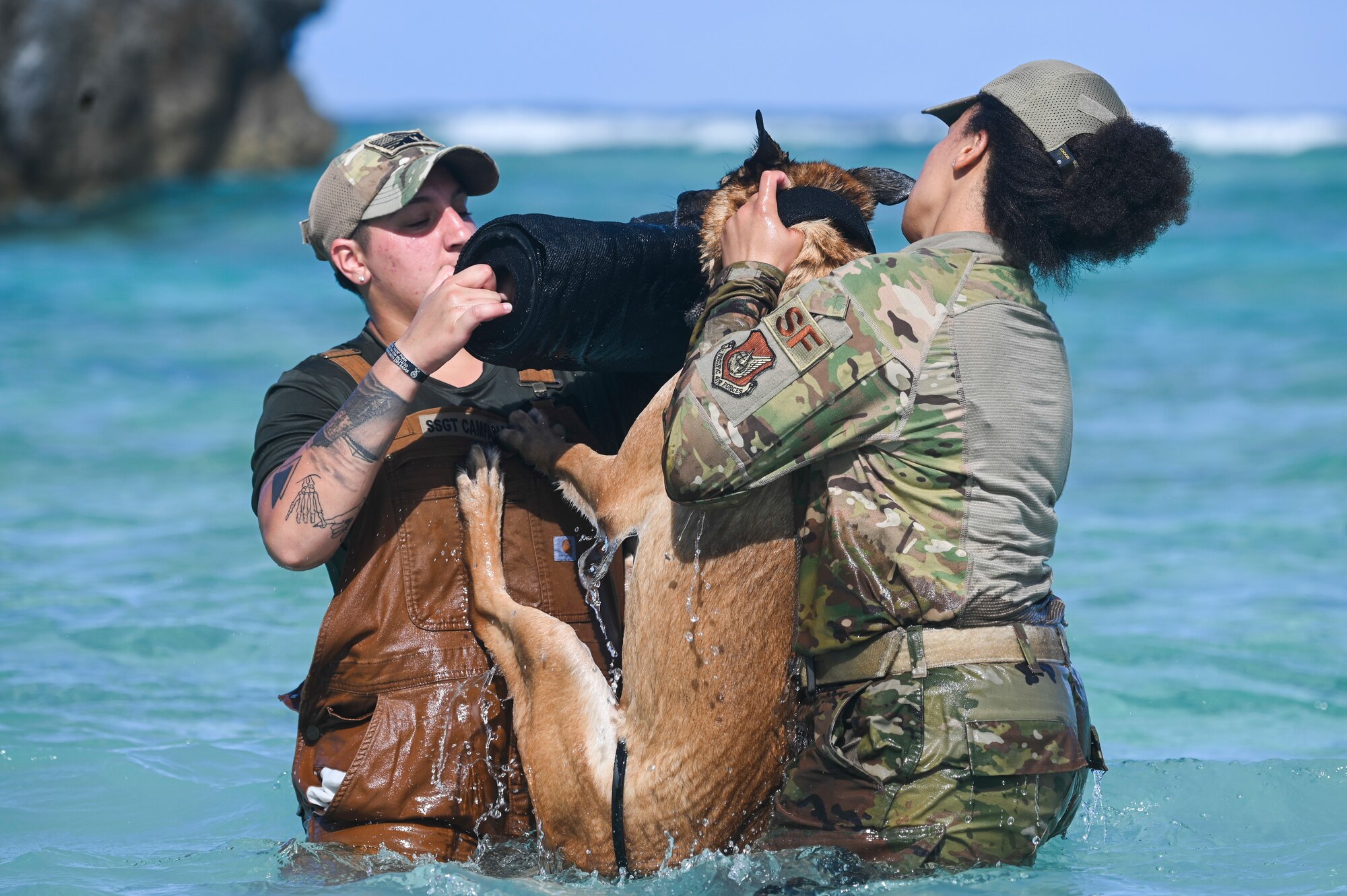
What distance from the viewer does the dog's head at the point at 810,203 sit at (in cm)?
327

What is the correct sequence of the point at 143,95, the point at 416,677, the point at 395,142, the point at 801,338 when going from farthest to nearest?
the point at 143,95 < the point at 395,142 < the point at 416,677 < the point at 801,338

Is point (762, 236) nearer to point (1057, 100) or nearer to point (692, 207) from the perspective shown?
point (692, 207)

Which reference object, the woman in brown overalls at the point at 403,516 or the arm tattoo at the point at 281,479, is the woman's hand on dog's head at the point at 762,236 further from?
the arm tattoo at the point at 281,479

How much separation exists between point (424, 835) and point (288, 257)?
20.9 meters

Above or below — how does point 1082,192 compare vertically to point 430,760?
above

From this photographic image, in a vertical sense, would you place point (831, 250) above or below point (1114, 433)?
above

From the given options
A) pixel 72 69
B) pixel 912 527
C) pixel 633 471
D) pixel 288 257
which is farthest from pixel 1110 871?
pixel 72 69

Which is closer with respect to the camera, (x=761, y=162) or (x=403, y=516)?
(x=761, y=162)

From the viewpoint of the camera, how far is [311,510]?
10.9 ft

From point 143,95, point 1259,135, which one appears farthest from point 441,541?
point 1259,135

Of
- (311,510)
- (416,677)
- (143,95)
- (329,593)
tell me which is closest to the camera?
(311,510)

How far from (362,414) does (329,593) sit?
172 inches

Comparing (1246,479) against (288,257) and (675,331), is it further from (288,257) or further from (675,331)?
(288,257)

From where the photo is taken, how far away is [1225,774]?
468 centimetres
